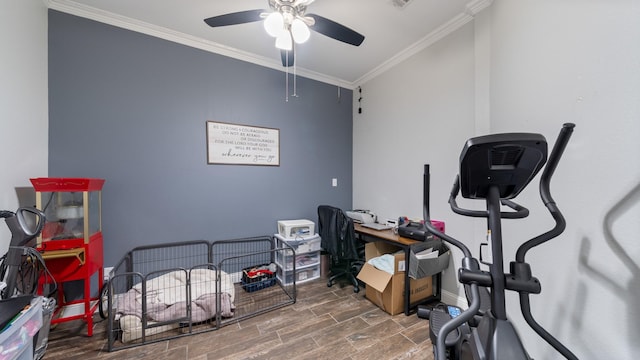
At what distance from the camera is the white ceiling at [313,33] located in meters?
1.87

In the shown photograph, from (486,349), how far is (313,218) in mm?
2556

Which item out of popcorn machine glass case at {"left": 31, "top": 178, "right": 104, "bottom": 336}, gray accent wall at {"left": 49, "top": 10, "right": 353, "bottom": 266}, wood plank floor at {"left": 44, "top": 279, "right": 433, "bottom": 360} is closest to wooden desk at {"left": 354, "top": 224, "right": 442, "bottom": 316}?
wood plank floor at {"left": 44, "top": 279, "right": 433, "bottom": 360}

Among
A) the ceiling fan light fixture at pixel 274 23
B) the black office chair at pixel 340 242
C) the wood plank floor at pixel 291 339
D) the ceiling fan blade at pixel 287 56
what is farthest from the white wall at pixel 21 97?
the black office chair at pixel 340 242

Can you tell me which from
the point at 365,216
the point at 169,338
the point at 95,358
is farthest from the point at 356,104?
the point at 95,358

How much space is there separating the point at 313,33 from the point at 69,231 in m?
2.66

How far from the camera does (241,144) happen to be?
2.60m

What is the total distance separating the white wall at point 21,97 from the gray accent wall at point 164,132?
10 cm

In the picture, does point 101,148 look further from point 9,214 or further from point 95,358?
point 95,358

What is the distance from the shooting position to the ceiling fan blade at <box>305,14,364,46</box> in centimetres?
160

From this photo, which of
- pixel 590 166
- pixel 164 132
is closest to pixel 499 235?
pixel 590 166

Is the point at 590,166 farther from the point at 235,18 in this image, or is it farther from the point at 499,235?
the point at 235,18

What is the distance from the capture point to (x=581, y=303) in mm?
768

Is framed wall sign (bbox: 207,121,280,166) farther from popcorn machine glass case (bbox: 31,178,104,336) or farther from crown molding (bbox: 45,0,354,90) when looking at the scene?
popcorn machine glass case (bbox: 31,178,104,336)

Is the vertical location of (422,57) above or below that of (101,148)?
above
